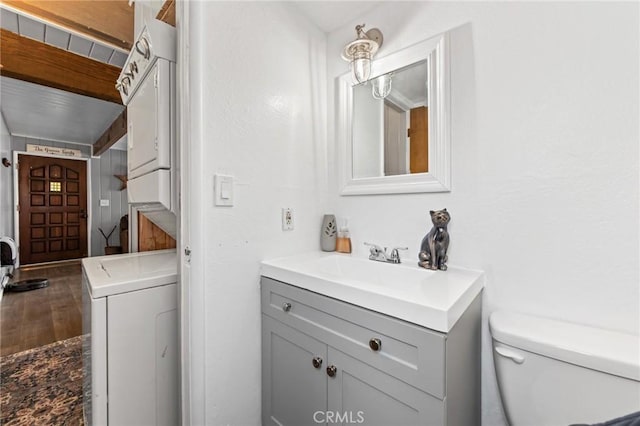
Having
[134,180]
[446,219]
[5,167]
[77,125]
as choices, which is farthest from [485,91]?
[5,167]

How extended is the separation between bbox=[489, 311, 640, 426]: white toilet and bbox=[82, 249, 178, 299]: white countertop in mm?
1291

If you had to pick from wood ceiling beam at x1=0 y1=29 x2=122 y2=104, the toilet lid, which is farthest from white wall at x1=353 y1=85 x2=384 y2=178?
wood ceiling beam at x1=0 y1=29 x2=122 y2=104

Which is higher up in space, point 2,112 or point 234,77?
point 2,112

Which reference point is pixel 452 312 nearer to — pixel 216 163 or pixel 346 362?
pixel 346 362

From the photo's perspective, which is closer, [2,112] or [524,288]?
[524,288]

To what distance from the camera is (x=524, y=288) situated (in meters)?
0.98

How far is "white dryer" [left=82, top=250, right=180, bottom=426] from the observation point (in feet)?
3.13

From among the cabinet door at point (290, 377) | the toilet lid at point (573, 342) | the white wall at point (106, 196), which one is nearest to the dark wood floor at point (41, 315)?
the white wall at point (106, 196)

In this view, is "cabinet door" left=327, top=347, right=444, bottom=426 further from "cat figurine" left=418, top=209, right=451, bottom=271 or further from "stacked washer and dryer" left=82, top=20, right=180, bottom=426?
"stacked washer and dryer" left=82, top=20, right=180, bottom=426

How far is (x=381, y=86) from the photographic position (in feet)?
4.50

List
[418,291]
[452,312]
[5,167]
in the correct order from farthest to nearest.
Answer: [5,167] < [418,291] < [452,312]

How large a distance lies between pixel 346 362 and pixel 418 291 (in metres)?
0.34

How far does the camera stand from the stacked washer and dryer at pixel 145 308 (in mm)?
965

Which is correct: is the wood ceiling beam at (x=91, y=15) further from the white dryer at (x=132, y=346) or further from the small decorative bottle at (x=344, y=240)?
the small decorative bottle at (x=344, y=240)
